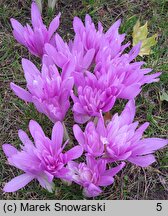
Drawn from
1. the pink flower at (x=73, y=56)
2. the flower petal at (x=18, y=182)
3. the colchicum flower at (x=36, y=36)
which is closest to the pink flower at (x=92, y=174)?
the flower petal at (x=18, y=182)

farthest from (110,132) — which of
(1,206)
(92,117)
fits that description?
(1,206)

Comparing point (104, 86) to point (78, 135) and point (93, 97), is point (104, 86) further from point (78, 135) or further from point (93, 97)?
point (78, 135)

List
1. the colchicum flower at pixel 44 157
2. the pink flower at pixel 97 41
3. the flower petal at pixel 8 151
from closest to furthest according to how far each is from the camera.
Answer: the colchicum flower at pixel 44 157 → the flower petal at pixel 8 151 → the pink flower at pixel 97 41

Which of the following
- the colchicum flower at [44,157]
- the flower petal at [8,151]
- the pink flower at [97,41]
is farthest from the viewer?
the pink flower at [97,41]

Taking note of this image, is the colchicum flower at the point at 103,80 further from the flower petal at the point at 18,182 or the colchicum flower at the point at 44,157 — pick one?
the flower petal at the point at 18,182

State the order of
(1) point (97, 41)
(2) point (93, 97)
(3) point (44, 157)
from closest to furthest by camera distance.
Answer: (3) point (44, 157) → (2) point (93, 97) → (1) point (97, 41)

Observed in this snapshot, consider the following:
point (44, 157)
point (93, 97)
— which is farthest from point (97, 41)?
point (44, 157)
